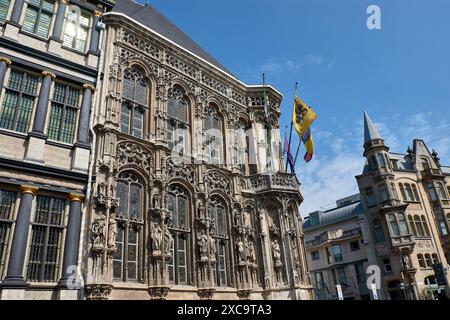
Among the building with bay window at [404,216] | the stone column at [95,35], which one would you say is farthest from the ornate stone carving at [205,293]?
the building with bay window at [404,216]

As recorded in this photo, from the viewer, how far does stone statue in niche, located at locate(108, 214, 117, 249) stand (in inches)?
449

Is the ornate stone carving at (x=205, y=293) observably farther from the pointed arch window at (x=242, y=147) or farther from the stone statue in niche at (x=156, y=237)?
the pointed arch window at (x=242, y=147)

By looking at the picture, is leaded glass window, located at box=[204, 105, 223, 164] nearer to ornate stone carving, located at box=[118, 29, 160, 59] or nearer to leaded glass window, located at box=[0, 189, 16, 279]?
ornate stone carving, located at box=[118, 29, 160, 59]

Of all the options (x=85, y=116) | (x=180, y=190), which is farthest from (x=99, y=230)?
(x=180, y=190)

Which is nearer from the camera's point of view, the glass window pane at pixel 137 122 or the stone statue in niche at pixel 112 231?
the stone statue in niche at pixel 112 231

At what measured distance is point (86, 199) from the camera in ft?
37.0

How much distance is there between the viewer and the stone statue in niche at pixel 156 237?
41.1 feet

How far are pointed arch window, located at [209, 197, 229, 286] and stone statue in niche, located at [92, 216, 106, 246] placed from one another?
512 centimetres

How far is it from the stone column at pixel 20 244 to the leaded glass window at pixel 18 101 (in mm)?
2239

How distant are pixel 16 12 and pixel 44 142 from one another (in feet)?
16.0

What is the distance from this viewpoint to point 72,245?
1039 centimetres
